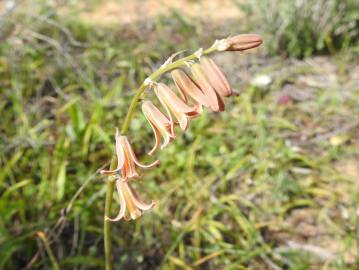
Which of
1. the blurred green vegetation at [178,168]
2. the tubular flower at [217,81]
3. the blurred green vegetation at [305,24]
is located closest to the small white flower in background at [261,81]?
the blurred green vegetation at [178,168]

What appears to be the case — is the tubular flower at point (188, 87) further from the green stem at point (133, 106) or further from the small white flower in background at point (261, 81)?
the small white flower in background at point (261, 81)

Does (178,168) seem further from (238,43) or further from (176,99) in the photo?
(238,43)

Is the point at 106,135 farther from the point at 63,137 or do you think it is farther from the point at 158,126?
the point at 158,126

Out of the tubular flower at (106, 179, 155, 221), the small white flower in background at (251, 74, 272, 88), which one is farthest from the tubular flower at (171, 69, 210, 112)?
the small white flower in background at (251, 74, 272, 88)

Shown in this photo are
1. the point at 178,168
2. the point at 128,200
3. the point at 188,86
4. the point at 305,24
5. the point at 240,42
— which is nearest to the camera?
the point at 240,42

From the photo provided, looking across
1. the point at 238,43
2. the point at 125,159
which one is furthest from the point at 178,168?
the point at 238,43

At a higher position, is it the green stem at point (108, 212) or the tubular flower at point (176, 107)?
the tubular flower at point (176, 107)

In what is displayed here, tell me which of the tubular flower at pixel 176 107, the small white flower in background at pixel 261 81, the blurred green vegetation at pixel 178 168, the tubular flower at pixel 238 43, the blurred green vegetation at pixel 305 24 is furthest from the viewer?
the blurred green vegetation at pixel 305 24

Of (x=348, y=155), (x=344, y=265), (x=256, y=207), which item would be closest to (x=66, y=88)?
(x=256, y=207)
